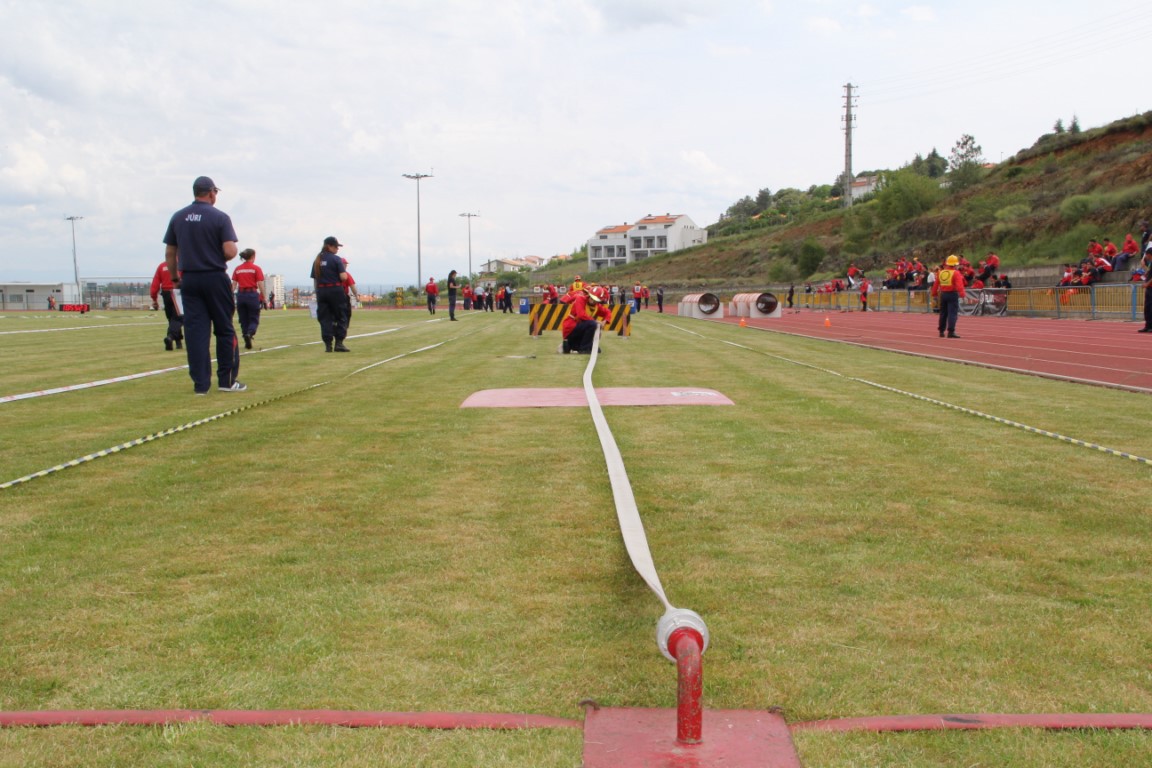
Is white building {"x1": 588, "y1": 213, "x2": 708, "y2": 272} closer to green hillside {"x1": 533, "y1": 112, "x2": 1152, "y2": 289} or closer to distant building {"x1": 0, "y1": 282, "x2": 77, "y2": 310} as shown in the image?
green hillside {"x1": 533, "y1": 112, "x2": 1152, "y2": 289}

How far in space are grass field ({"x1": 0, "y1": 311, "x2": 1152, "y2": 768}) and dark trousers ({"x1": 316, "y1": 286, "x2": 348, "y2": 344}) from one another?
28.0 ft

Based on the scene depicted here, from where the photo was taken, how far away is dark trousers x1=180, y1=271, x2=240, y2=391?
984 cm

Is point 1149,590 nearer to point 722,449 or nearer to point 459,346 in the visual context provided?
point 722,449

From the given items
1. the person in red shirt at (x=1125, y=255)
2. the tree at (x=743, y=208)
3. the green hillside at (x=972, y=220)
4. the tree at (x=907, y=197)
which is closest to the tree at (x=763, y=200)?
the tree at (x=743, y=208)

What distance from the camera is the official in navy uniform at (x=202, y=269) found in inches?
390

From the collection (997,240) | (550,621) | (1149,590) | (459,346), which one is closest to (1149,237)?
(459,346)

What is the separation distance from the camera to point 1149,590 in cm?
353

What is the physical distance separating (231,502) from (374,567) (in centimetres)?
147

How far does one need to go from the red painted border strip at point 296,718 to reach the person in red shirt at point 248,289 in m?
14.5

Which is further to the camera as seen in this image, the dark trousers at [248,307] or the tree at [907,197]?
the tree at [907,197]

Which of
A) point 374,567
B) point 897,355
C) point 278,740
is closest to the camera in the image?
point 278,740

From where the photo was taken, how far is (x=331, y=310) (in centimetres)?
1622

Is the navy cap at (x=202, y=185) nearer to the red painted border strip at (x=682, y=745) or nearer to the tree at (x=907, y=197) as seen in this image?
the red painted border strip at (x=682, y=745)

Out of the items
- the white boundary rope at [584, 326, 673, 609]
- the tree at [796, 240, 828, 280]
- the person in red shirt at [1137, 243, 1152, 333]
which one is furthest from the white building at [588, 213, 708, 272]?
the white boundary rope at [584, 326, 673, 609]
